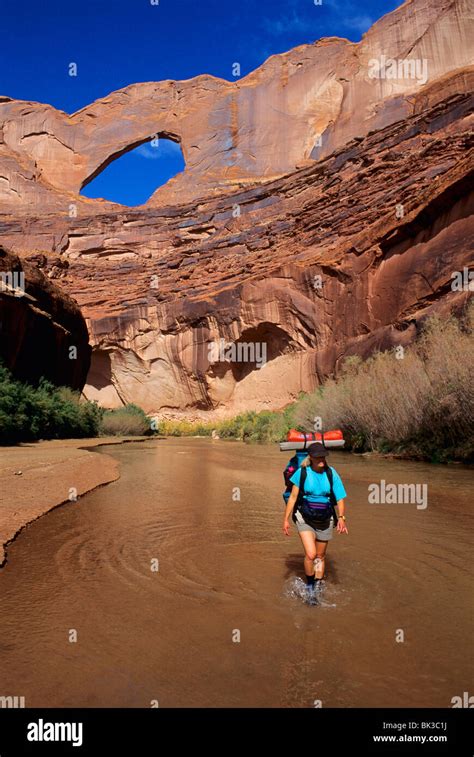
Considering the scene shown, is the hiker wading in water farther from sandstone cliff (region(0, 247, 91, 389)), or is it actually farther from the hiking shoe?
sandstone cliff (region(0, 247, 91, 389))

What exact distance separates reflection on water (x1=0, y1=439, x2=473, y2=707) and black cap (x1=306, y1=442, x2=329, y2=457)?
A: 3.23 ft

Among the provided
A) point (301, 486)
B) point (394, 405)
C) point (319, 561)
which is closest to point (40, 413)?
point (394, 405)

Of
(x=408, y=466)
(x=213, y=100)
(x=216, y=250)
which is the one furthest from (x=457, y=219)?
(x=213, y=100)

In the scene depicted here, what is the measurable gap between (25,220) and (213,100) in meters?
36.1

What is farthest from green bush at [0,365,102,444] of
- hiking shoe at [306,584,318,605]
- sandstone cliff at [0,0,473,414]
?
sandstone cliff at [0,0,473,414]

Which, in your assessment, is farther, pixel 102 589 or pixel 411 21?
pixel 411 21

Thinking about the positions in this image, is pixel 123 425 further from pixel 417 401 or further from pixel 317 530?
pixel 317 530

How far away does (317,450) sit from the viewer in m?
3.54

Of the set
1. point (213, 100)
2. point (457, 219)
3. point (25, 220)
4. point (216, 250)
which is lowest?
point (457, 219)

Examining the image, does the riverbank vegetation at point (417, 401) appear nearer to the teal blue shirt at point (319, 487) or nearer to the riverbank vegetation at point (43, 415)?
the teal blue shirt at point (319, 487)

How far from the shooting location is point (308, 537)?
358 centimetres

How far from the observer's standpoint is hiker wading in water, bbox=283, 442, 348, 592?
3.57 metres

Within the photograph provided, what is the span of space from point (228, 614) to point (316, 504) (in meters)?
1.04

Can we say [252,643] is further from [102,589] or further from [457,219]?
[457,219]
